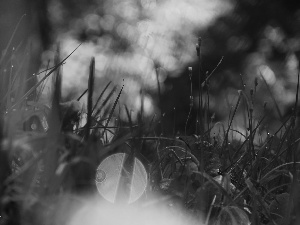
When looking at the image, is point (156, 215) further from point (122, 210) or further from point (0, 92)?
point (0, 92)

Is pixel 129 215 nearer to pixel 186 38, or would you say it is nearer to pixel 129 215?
pixel 129 215

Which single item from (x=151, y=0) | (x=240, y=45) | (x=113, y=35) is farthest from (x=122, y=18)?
(x=240, y=45)

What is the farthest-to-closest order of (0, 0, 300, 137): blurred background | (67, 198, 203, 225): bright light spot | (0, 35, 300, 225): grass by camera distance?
(0, 0, 300, 137): blurred background
(67, 198, 203, 225): bright light spot
(0, 35, 300, 225): grass

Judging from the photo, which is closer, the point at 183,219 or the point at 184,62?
the point at 183,219

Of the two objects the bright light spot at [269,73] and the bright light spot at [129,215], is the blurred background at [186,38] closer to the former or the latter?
the bright light spot at [269,73]

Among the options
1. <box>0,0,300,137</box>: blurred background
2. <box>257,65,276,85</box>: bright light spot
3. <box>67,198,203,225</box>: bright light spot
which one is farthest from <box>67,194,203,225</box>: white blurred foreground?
<box>257,65,276,85</box>: bright light spot

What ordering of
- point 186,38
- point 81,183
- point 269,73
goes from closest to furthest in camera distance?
1. point 81,183
2. point 269,73
3. point 186,38

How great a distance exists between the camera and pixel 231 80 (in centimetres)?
1005

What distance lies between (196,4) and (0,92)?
938 centimetres

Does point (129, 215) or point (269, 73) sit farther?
point (269, 73)

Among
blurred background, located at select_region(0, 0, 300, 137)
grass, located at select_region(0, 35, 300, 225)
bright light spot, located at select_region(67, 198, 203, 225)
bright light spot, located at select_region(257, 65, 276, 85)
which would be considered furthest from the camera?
blurred background, located at select_region(0, 0, 300, 137)

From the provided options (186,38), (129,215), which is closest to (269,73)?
→ (186,38)

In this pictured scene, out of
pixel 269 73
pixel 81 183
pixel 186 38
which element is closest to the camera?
pixel 81 183

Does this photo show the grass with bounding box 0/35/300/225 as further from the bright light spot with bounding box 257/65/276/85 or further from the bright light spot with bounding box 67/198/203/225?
the bright light spot with bounding box 257/65/276/85
